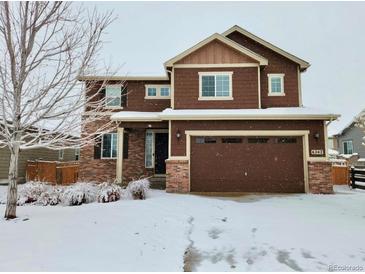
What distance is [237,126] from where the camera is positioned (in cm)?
1229

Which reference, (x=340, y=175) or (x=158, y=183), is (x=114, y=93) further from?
(x=340, y=175)

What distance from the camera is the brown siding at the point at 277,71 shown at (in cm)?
1404

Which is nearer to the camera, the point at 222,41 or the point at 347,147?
the point at 222,41

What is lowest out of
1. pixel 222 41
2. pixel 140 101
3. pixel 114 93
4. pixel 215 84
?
pixel 140 101

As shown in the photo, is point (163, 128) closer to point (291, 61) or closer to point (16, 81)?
point (291, 61)

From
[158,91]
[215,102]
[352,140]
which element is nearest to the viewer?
[215,102]

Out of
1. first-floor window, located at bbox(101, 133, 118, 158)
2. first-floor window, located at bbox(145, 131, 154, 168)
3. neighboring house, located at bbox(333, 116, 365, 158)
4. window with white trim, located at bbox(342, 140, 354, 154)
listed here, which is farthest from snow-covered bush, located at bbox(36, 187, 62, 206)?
window with white trim, located at bbox(342, 140, 354, 154)

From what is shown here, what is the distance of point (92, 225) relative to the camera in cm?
636

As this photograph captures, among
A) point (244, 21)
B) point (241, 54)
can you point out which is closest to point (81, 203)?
point (241, 54)

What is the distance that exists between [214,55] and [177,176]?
6.16m

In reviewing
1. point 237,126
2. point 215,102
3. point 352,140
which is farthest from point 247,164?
point 352,140

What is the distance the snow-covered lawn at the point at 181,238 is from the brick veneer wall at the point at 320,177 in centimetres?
266

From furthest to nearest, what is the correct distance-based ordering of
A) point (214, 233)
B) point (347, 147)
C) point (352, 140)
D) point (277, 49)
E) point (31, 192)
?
point (347, 147)
point (352, 140)
point (277, 49)
point (31, 192)
point (214, 233)

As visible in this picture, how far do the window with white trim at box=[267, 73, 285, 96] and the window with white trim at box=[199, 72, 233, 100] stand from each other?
2492 mm
